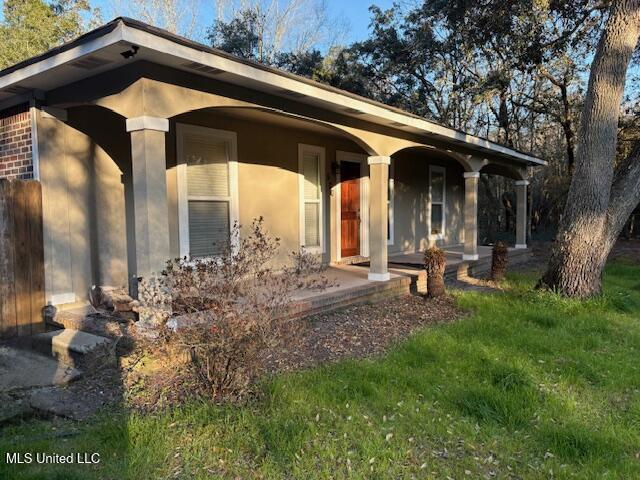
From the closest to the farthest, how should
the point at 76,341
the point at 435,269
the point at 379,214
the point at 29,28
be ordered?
the point at 76,341, the point at 435,269, the point at 379,214, the point at 29,28

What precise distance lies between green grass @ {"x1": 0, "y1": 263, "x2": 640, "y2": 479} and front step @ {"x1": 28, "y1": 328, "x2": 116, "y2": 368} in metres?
0.89

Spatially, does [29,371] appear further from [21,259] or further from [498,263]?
[498,263]

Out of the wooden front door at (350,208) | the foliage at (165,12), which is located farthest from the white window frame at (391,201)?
the foliage at (165,12)

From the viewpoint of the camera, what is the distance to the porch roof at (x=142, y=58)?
3592mm

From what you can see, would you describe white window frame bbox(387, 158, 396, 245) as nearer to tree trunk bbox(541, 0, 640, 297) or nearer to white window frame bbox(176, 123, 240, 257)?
tree trunk bbox(541, 0, 640, 297)

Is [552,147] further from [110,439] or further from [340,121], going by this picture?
[110,439]

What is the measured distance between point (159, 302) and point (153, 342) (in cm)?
31

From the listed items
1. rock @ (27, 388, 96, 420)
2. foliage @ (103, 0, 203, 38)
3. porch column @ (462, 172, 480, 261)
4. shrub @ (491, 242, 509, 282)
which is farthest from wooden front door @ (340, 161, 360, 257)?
foliage @ (103, 0, 203, 38)

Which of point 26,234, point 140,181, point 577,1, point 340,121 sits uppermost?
point 577,1

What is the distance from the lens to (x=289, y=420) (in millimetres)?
3016

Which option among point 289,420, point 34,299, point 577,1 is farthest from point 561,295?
point 577,1

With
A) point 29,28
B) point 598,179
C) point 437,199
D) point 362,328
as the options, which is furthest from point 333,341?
point 29,28

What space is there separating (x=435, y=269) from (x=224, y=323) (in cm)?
453

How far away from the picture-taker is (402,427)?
3.04 m
